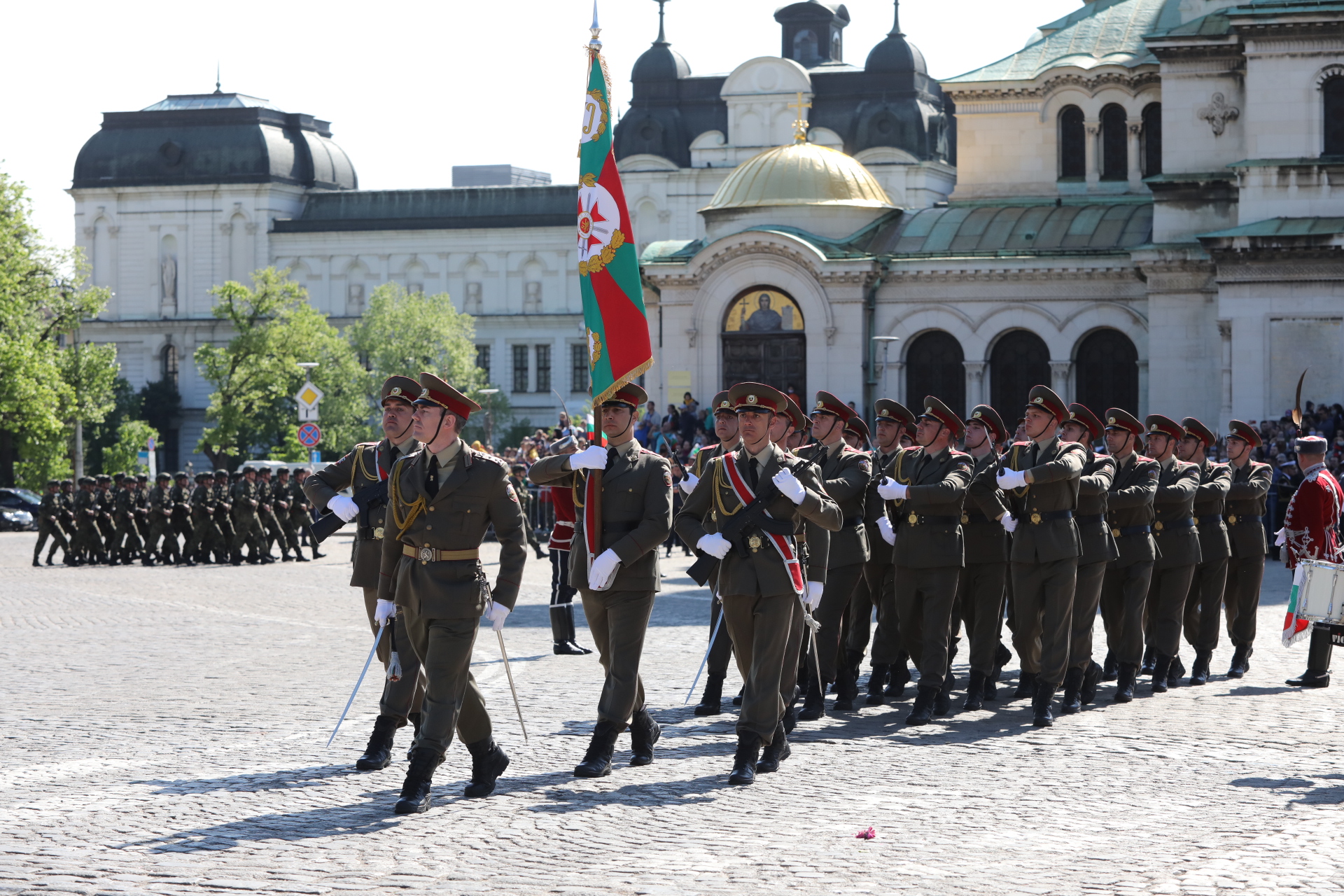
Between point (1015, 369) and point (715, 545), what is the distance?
30521mm

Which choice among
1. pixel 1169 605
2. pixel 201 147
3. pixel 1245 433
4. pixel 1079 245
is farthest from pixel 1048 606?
pixel 201 147

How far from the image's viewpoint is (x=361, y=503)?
10.1m

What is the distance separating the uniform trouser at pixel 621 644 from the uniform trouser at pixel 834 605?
2.30m

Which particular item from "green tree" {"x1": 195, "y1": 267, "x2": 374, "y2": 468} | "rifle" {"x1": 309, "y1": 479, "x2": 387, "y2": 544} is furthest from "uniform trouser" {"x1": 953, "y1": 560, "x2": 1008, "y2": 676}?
"green tree" {"x1": 195, "y1": 267, "x2": 374, "y2": 468}

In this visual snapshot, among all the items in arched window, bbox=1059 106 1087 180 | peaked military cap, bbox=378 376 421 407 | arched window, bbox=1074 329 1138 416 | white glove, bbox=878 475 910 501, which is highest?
arched window, bbox=1059 106 1087 180

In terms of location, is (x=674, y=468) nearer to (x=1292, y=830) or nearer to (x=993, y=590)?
(x=993, y=590)

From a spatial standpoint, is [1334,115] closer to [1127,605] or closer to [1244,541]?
[1244,541]

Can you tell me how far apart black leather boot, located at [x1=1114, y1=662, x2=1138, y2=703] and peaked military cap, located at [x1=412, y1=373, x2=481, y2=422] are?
571 cm

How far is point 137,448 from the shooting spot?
70750mm

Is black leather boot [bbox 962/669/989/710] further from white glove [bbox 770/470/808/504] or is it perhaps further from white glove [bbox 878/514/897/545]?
white glove [bbox 770/470/808/504]

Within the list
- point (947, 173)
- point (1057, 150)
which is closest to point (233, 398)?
point (947, 173)

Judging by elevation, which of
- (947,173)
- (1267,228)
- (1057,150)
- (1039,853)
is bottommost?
(1039,853)

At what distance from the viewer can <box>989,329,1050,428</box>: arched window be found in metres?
38.7

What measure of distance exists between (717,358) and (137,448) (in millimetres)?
37960
